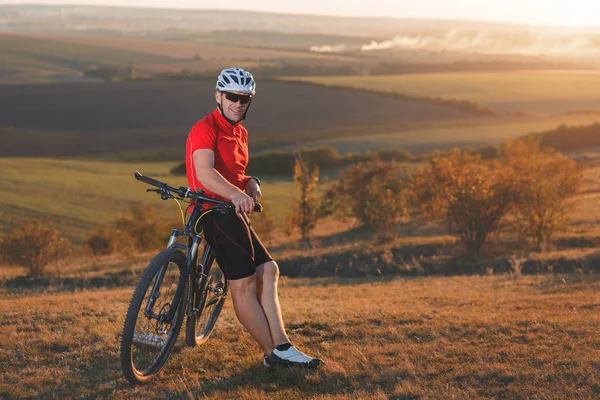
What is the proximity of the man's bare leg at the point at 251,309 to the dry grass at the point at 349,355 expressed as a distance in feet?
1.08

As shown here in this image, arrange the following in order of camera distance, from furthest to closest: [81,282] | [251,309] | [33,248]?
[33,248] → [81,282] → [251,309]

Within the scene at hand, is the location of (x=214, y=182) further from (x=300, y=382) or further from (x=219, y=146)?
(x=300, y=382)

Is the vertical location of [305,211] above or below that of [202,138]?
below

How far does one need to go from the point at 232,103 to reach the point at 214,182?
0.76 meters

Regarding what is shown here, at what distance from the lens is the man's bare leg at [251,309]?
6.40 metres

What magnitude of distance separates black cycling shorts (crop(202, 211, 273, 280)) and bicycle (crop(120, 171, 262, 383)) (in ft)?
0.28

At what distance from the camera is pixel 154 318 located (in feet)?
20.5

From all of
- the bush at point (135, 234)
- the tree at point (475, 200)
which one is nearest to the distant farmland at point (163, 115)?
the bush at point (135, 234)

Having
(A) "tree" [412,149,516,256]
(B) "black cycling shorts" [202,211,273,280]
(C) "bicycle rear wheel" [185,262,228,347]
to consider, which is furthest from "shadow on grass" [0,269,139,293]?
(B) "black cycling shorts" [202,211,273,280]

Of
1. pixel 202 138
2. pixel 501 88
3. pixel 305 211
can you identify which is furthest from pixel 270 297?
pixel 501 88

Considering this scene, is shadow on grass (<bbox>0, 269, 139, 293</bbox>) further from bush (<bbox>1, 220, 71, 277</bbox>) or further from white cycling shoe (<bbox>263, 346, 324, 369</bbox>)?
white cycling shoe (<bbox>263, 346, 324, 369</bbox>)

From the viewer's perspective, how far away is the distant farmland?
320 ft

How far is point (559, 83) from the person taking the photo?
184 metres

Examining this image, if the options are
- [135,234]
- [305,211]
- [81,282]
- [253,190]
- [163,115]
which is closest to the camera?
[253,190]
